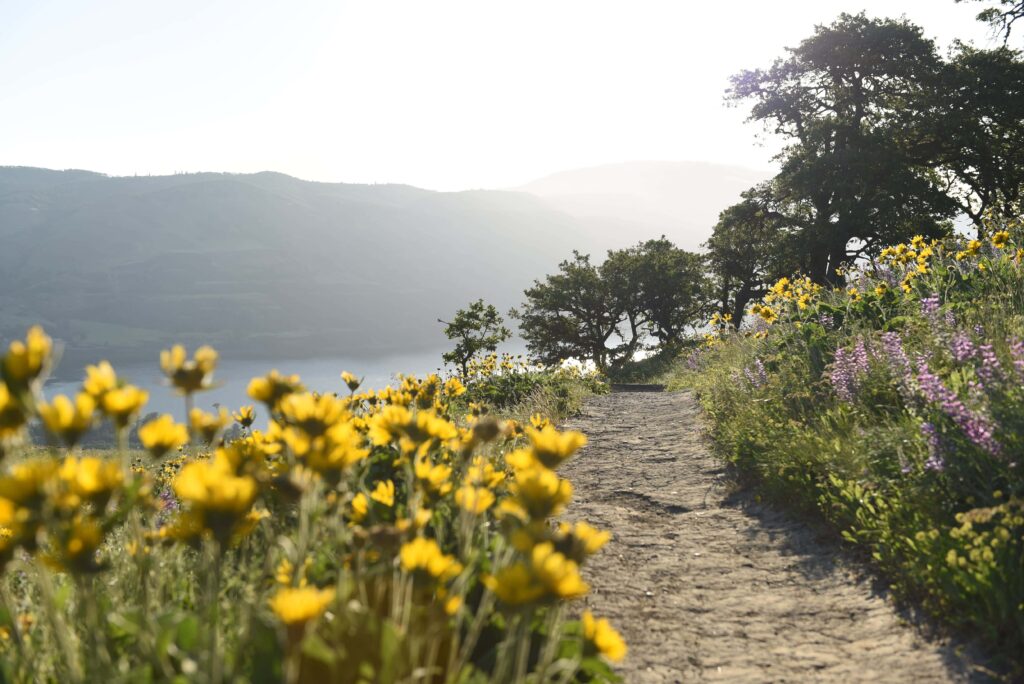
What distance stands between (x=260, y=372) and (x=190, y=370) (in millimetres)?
166421

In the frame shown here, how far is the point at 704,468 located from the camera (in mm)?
6402

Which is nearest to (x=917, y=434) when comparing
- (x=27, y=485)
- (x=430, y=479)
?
(x=430, y=479)

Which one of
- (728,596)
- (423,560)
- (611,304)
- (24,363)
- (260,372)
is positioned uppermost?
(611,304)

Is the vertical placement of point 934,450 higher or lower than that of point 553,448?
lower

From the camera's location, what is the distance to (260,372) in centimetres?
15650

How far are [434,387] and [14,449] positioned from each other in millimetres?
2362

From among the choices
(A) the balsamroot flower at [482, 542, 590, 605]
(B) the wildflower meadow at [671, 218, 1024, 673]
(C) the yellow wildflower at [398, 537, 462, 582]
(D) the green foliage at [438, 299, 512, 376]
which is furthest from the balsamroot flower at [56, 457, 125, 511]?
(D) the green foliage at [438, 299, 512, 376]

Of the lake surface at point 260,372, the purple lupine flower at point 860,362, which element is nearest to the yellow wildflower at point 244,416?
the purple lupine flower at point 860,362

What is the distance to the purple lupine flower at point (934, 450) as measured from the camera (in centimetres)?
336

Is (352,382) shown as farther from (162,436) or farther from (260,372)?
(260,372)

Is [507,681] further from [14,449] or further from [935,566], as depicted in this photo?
[935,566]

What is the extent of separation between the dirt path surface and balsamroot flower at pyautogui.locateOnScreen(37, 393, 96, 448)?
254 centimetres

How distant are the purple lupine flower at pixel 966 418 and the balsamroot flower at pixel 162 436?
3487 mm

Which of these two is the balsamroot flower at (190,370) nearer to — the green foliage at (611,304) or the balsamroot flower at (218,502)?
the balsamroot flower at (218,502)
